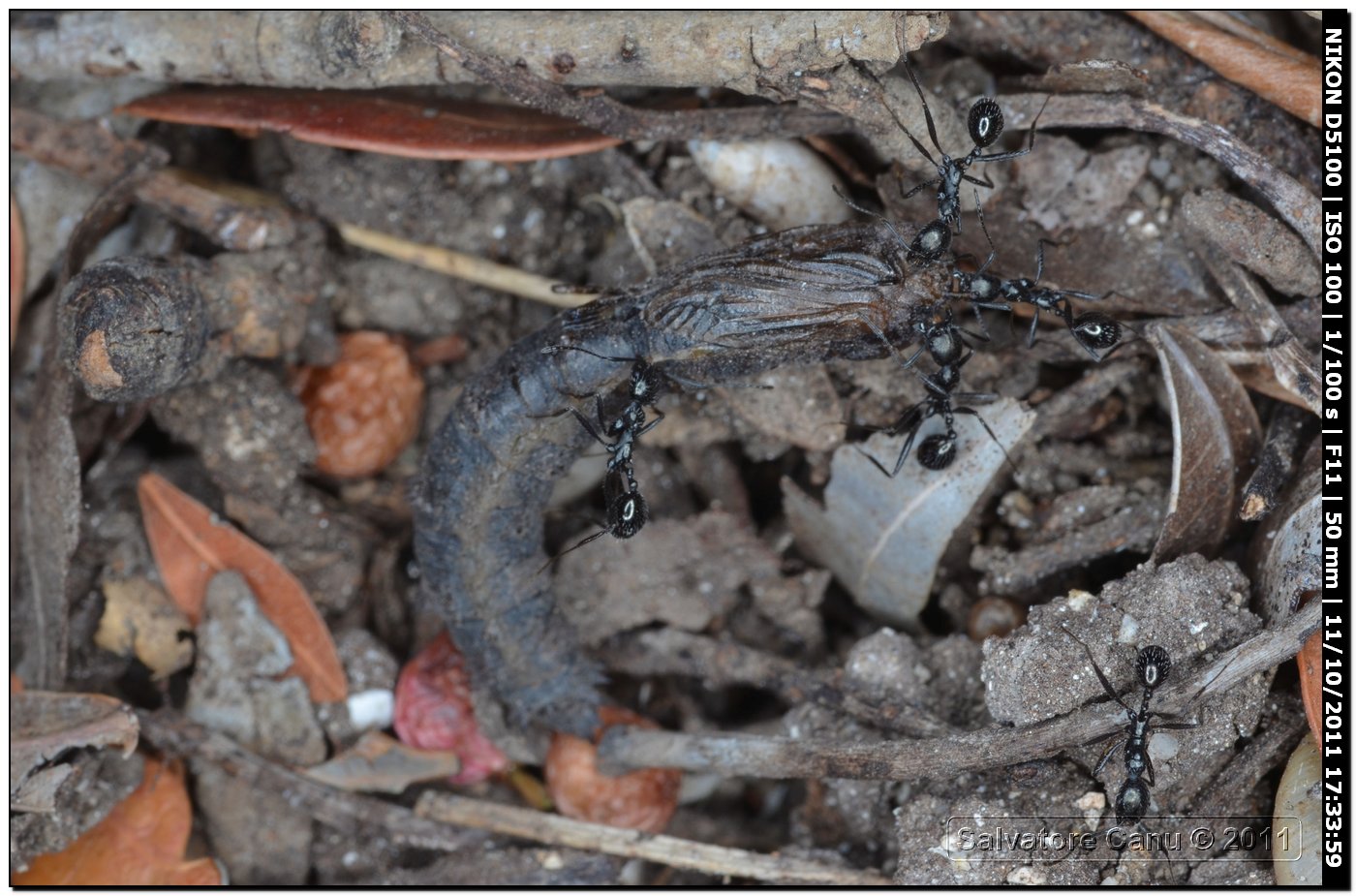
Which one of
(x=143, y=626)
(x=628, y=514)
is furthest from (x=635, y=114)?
(x=143, y=626)

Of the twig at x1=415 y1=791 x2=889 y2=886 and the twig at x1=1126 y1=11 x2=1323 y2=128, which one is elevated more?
the twig at x1=1126 y1=11 x2=1323 y2=128

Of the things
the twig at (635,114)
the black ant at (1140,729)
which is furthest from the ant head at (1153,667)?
the twig at (635,114)

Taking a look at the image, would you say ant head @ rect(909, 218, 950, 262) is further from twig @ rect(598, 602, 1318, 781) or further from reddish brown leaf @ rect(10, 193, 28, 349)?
reddish brown leaf @ rect(10, 193, 28, 349)

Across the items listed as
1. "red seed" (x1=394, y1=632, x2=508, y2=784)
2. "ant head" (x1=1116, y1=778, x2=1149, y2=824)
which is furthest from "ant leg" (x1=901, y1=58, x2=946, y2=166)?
"red seed" (x1=394, y1=632, x2=508, y2=784)

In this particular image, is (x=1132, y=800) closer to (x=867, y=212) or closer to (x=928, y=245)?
(x=928, y=245)

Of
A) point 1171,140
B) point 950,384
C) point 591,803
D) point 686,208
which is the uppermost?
point 1171,140

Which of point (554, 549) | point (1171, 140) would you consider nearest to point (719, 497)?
point (554, 549)

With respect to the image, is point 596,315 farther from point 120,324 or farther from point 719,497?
point 120,324
